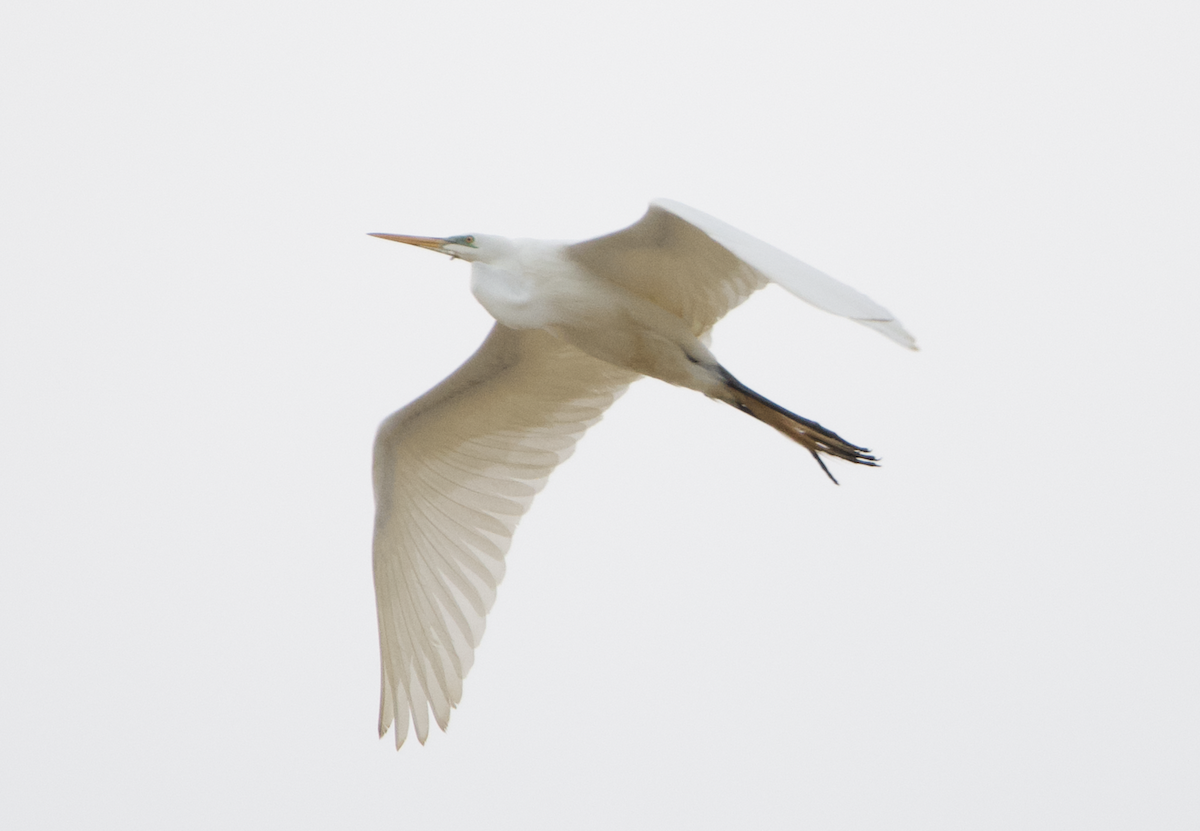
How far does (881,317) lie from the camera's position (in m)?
2.73

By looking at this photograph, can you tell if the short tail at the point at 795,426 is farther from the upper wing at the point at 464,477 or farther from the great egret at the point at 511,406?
the upper wing at the point at 464,477

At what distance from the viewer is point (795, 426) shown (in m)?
4.01

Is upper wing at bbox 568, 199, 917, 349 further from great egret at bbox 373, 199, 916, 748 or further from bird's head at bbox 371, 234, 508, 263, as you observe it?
bird's head at bbox 371, 234, 508, 263

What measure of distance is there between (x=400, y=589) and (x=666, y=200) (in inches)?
66.4

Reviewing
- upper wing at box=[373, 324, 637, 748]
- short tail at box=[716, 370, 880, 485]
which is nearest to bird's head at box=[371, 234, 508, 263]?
upper wing at box=[373, 324, 637, 748]

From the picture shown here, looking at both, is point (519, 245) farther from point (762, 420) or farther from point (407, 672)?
point (407, 672)

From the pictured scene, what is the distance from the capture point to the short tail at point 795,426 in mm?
3967

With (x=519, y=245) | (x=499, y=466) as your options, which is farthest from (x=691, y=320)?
(x=499, y=466)

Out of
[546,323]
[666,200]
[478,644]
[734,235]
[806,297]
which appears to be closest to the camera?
[806,297]

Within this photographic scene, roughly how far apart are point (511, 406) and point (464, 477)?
0.27 m

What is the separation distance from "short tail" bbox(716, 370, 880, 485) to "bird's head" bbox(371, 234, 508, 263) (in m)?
0.71

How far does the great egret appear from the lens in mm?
3953

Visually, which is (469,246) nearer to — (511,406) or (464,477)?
(511,406)

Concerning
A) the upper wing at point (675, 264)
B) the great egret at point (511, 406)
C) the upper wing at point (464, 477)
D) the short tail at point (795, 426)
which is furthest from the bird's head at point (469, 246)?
the short tail at point (795, 426)
